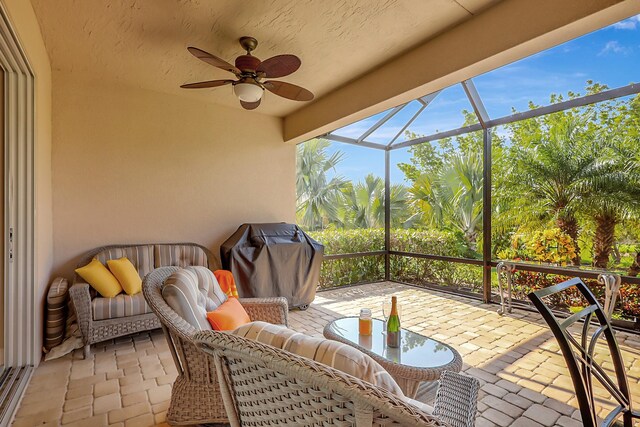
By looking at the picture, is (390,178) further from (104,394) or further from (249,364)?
(249,364)

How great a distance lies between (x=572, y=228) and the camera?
4.66 metres

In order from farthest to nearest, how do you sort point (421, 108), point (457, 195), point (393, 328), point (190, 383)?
point (457, 195)
point (421, 108)
point (393, 328)
point (190, 383)

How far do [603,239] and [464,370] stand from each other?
323 cm

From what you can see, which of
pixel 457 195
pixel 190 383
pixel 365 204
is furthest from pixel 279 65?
pixel 365 204

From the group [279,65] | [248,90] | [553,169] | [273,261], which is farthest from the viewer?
[553,169]

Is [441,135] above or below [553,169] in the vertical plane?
above

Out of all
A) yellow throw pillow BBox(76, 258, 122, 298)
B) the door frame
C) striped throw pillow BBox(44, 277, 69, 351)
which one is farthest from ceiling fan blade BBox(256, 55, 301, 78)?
striped throw pillow BBox(44, 277, 69, 351)

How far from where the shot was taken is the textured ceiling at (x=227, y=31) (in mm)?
2434

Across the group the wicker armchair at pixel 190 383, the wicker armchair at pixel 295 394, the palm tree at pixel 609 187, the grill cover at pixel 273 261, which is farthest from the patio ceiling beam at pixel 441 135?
the wicker armchair at pixel 190 383

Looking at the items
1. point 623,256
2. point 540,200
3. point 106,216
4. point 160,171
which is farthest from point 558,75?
point 106,216

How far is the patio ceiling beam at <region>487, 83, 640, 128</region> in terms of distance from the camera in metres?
3.36

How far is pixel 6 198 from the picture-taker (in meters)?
2.52

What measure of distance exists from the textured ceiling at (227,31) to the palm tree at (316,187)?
477 cm

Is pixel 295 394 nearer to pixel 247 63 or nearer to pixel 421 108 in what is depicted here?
pixel 247 63
